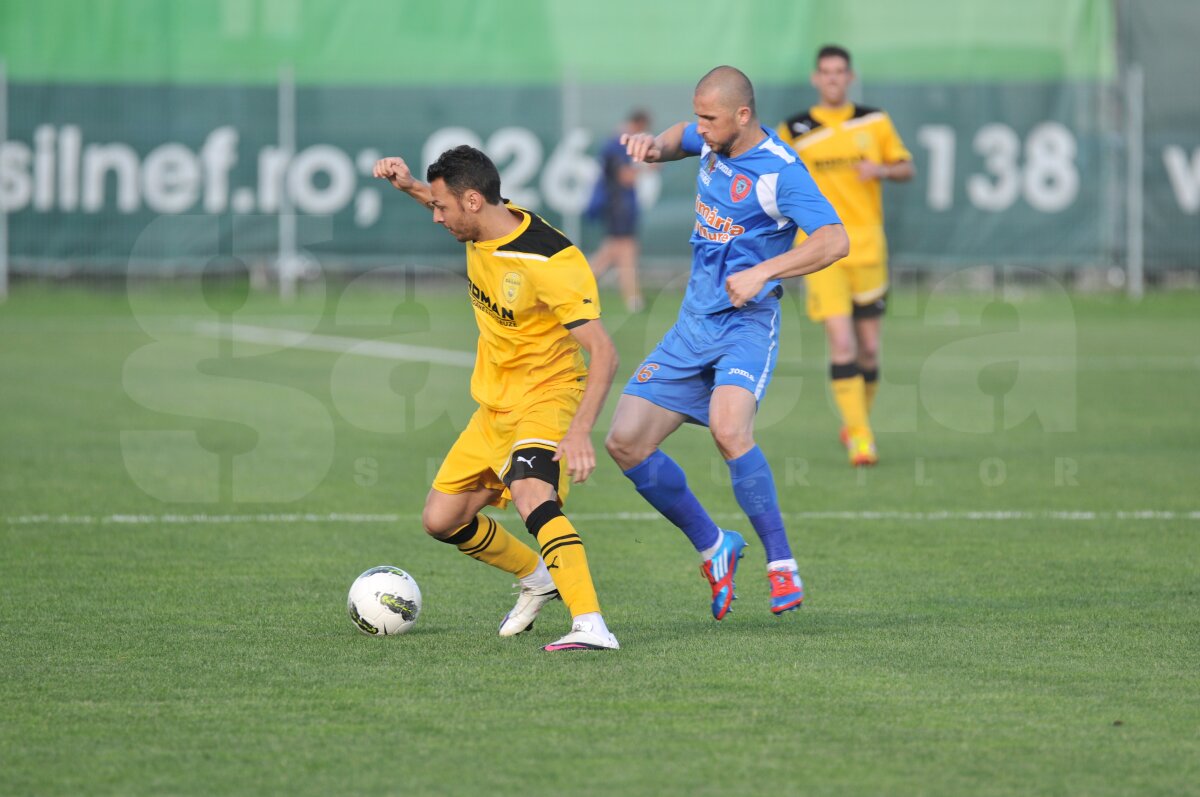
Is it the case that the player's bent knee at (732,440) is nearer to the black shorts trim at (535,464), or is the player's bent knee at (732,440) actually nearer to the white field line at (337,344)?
the black shorts trim at (535,464)

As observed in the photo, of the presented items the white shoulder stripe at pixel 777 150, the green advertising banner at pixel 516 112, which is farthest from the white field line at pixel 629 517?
the green advertising banner at pixel 516 112

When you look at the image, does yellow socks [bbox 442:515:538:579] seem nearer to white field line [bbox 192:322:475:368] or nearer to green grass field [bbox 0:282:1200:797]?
green grass field [bbox 0:282:1200:797]

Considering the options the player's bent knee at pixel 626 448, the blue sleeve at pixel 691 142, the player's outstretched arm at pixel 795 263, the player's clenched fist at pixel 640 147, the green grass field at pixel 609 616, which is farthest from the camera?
the blue sleeve at pixel 691 142

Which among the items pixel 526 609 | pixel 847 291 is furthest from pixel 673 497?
pixel 847 291

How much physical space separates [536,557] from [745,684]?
125 cm

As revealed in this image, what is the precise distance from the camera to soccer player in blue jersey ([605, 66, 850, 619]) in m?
6.40

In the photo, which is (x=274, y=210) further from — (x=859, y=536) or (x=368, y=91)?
(x=859, y=536)

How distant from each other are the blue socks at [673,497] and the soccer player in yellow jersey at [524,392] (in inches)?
19.0

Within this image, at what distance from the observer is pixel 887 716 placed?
195 inches

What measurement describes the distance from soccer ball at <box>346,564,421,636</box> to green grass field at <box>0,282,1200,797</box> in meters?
0.11

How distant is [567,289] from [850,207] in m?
5.66

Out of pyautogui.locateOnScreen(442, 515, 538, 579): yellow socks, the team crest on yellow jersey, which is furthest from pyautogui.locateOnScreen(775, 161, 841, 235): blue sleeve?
pyautogui.locateOnScreen(442, 515, 538, 579): yellow socks

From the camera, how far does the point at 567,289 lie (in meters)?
5.82

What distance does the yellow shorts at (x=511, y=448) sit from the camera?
19.6ft
